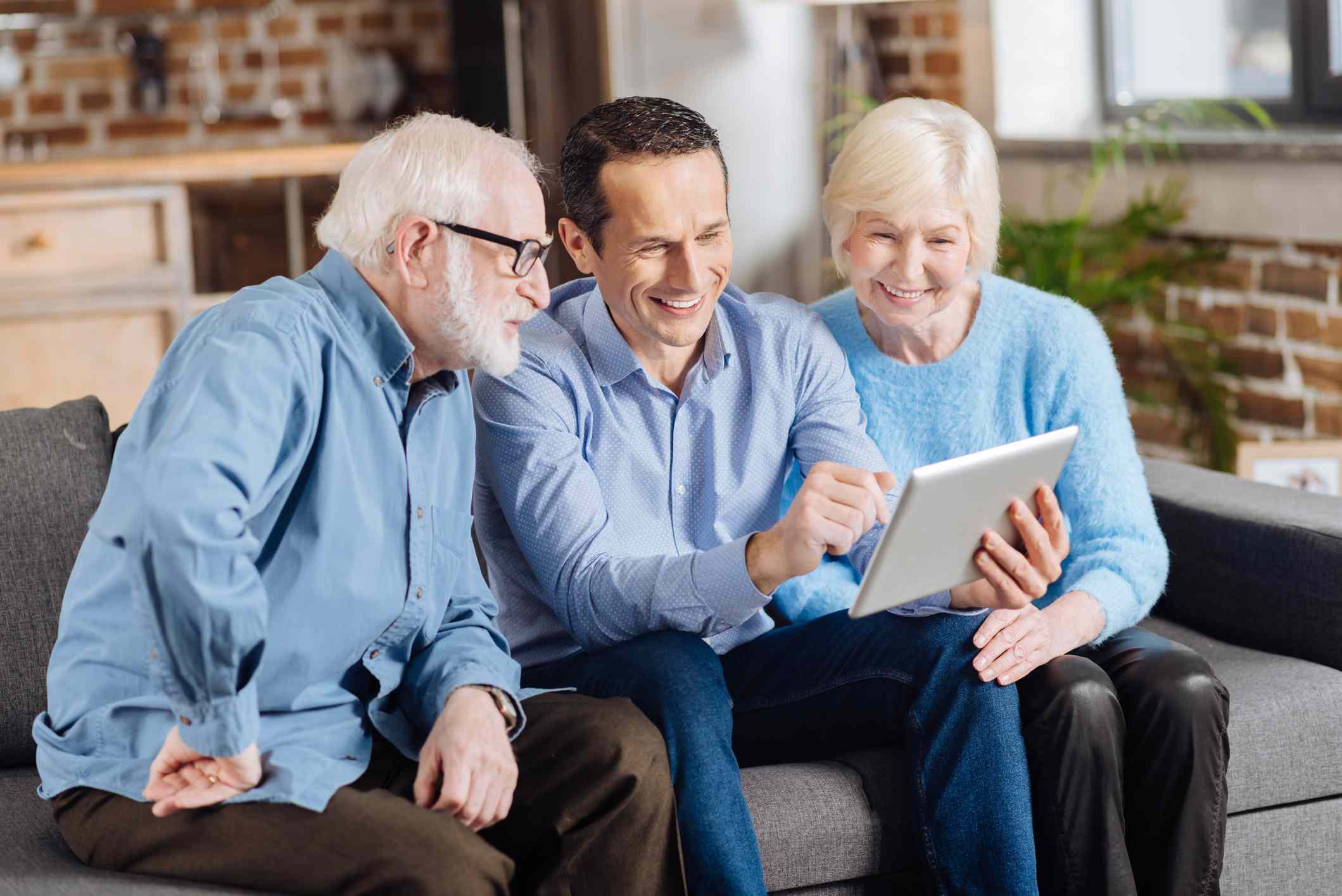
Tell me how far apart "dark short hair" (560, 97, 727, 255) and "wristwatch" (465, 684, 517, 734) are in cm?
56

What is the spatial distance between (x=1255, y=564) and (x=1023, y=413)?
40 cm

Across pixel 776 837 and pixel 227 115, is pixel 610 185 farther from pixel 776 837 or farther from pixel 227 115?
pixel 227 115

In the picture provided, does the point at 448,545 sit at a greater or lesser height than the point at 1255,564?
greater

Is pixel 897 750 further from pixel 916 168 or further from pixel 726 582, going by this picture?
pixel 916 168

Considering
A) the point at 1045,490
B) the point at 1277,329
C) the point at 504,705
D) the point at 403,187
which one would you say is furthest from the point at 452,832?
the point at 1277,329

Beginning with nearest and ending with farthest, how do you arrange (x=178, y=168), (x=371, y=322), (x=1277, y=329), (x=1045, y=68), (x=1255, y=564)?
(x=371, y=322)
(x=1255, y=564)
(x=1277, y=329)
(x=1045, y=68)
(x=178, y=168)

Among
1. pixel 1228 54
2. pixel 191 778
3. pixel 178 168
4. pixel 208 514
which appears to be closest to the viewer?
pixel 208 514

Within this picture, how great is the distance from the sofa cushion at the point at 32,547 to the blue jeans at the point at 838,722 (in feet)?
1.95

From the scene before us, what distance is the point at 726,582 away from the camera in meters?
1.65

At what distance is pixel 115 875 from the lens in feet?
4.78

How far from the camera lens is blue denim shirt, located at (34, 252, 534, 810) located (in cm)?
130

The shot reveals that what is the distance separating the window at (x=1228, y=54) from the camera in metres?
3.06

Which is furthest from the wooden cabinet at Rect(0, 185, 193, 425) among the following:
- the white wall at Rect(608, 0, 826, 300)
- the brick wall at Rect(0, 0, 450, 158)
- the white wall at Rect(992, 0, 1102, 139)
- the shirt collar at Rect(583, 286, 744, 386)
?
the shirt collar at Rect(583, 286, 744, 386)

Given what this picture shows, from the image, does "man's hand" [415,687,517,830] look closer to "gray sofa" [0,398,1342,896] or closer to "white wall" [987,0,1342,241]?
"gray sofa" [0,398,1342,896]
